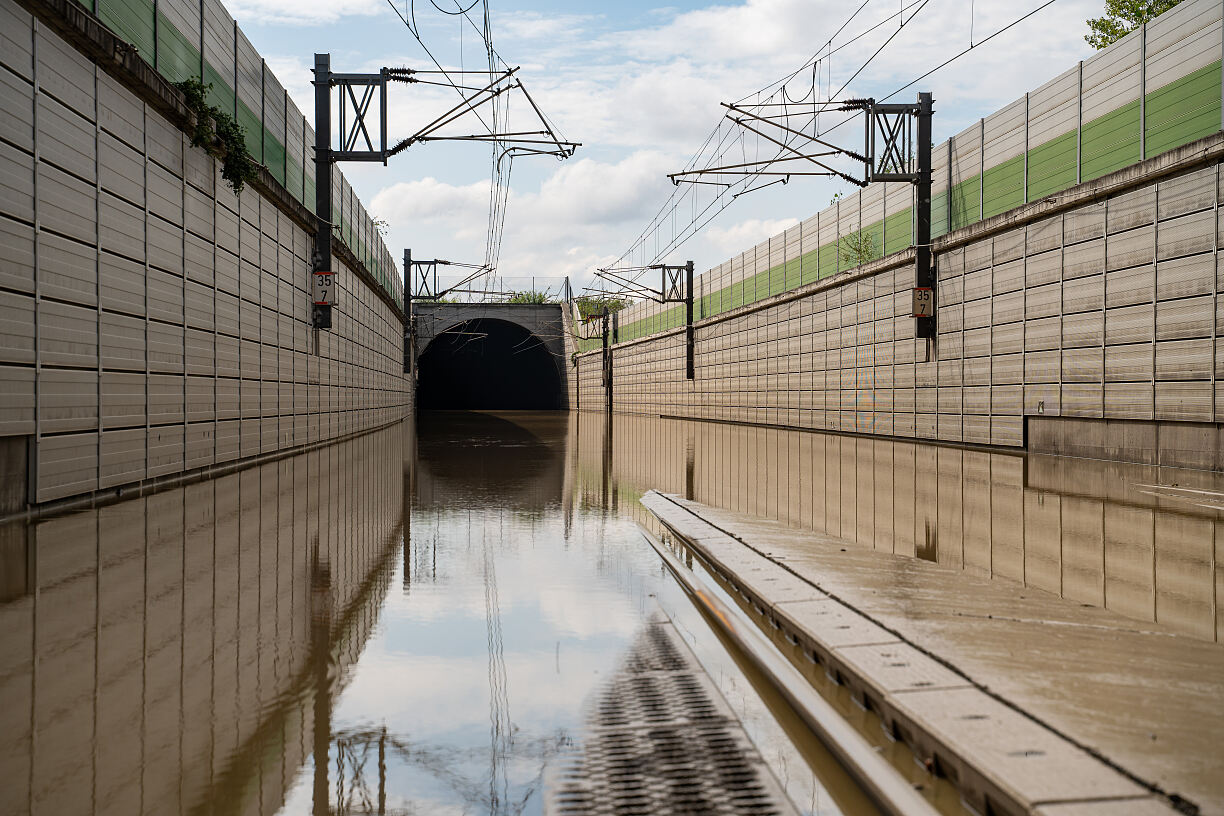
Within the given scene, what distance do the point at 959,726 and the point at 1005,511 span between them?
7.78 m

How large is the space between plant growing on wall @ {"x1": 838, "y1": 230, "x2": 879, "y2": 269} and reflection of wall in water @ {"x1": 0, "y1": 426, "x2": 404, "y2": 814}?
884 inches

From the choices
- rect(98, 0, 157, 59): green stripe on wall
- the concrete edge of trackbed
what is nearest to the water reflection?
the concrete edge of trackbed

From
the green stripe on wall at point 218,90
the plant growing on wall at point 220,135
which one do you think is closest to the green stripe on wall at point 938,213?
the plant growing on wall at point 220,135

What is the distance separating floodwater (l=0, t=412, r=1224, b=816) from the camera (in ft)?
10.8

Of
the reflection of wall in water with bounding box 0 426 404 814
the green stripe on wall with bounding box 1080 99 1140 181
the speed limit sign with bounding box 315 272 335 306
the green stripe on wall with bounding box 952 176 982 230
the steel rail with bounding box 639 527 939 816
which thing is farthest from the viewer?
the speed limit sign with bounding box 315 272 335 306

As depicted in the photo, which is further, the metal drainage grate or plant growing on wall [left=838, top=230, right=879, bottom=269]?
plant growing on wall [left=838, top=230, right=879, bottom=269]

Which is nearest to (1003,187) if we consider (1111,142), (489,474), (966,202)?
(966,202)

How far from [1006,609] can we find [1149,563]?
258 centimetres

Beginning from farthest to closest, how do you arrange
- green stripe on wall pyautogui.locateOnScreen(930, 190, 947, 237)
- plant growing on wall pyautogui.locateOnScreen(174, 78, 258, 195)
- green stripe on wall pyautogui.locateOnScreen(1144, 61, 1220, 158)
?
green stripe on wall pyautogui.locateOnScreen(930, 190, 947, 237)
green stripe on wall pyautogui.locateOnScreen(1144, 61, 1220, 158)
plant growing on wall pyautogui.locateOnScreen(174, 78, 258, 195)

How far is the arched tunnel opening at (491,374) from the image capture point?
289 ft

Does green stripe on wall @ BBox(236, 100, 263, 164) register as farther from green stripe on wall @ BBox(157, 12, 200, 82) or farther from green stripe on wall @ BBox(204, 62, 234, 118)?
green stripe on wall @ BBox(157, 12, 200, 82)

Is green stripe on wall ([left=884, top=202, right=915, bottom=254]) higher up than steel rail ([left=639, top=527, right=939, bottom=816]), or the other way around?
green stripe on wall ([left=884, top=202, right=915, bottom=254])

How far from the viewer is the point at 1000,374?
67.6 feet

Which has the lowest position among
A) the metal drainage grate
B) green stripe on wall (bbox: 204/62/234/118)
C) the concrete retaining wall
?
the metal drainage grate
